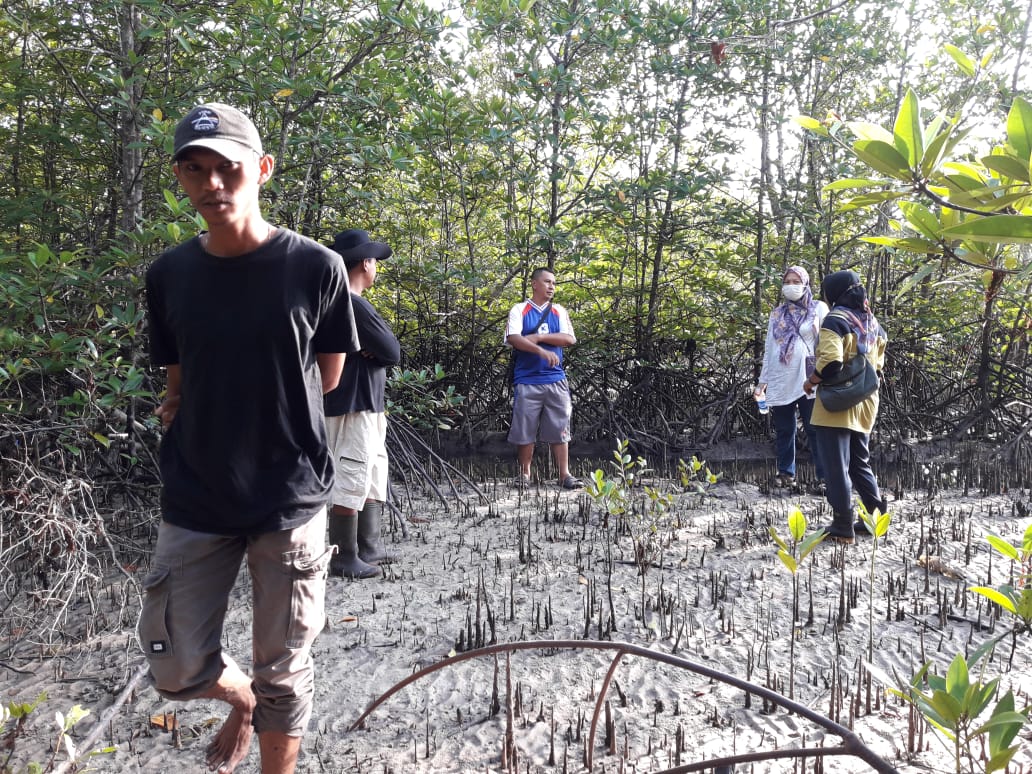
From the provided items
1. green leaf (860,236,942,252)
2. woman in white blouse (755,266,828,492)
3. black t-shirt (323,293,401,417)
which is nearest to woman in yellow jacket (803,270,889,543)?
woman in white blouse (755,266,828,492)

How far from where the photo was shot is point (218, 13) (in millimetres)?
3988

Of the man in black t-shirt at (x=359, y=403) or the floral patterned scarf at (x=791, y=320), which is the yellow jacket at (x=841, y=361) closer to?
the floral patterned scarf at (x=791, y=320)

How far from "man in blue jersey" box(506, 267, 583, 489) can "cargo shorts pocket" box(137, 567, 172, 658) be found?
11.4 ft

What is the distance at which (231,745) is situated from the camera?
191cm

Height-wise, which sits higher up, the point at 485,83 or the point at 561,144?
the point at 485,83

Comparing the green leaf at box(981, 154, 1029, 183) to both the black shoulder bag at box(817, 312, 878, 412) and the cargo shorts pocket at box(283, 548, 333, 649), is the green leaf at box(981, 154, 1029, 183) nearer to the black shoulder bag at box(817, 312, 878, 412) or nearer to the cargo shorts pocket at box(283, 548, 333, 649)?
the cargo shorts pocket at box(283, 548, 333, 649)

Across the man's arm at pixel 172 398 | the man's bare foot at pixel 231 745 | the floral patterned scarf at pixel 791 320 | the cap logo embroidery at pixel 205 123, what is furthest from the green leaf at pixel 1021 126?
the floral patterned scarf at pixel 791 320

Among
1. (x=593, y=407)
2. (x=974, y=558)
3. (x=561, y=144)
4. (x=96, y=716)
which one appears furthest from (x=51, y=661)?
(x=593, y=407)

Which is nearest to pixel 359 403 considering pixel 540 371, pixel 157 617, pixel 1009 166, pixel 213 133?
pixel 157 617

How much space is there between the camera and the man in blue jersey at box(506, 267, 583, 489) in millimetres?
4926

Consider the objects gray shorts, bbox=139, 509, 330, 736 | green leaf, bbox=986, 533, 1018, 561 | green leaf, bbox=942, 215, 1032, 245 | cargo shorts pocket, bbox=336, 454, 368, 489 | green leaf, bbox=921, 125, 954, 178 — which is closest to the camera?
green leaf, bbox=942, 215, 1032, 245

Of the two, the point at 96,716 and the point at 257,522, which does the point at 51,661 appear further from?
the point at 257,522

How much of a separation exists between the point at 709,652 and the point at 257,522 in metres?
1.79

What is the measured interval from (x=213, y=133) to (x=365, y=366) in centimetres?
166
